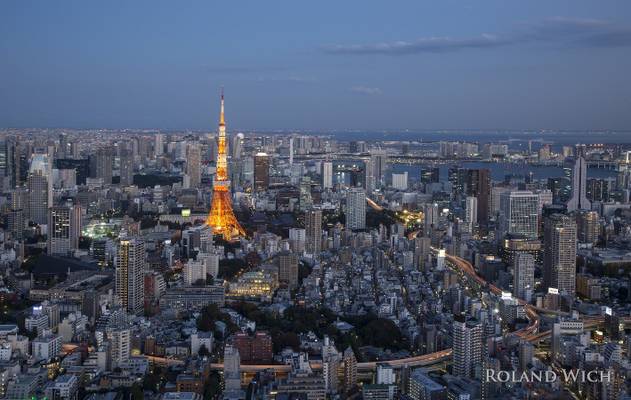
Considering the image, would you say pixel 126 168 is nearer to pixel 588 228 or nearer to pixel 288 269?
pixel 288 269

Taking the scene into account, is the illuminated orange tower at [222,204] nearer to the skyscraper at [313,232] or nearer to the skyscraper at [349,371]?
the skyscraper at [313,232]

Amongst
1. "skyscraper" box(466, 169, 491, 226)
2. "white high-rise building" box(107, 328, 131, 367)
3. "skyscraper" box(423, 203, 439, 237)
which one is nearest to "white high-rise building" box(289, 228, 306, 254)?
"skyscraper" box(423, 203, 439, 237)

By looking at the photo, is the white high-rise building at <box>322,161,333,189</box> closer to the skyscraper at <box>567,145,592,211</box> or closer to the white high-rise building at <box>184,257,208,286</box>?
the skyscraper at <box>567,145,592,211</box>

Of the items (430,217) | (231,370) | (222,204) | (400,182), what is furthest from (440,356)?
(400,182)

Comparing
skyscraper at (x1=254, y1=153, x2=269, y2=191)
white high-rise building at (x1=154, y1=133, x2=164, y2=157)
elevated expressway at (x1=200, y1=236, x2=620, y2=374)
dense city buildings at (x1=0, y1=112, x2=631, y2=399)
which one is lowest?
elevated expressway at (x1=200, y1=236, x2=620, y2=374)

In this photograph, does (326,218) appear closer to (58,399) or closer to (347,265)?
(347,265)
